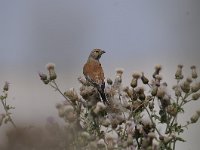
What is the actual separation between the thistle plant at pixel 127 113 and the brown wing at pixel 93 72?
0.22 metres

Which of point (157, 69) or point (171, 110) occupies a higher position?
point (157, 69)

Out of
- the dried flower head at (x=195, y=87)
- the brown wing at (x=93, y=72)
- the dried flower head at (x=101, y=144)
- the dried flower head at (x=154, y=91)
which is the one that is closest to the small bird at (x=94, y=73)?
the brown wing at (x=93, y=72)

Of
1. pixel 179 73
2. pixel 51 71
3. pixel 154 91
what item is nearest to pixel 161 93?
pixel 154 91

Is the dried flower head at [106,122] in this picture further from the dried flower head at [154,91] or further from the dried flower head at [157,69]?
the dried flower head at [157,69]

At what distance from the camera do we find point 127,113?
197cm

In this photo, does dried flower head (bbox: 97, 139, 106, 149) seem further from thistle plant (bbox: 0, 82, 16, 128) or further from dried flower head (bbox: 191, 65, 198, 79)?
dried flower head (bbox: 191, 65, 198, 79)

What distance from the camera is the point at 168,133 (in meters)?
1.92

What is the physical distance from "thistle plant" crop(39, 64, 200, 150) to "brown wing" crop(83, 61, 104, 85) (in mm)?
218

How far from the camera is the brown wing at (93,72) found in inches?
99.1

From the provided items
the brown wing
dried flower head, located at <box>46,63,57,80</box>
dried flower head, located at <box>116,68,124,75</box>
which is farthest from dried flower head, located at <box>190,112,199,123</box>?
dried flower head, located at <box>46,63,57,80</box>

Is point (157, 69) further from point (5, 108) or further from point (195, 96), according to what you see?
point (5, 108)

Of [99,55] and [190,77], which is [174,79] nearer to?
[190,77]

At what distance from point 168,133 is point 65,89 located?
0.46 meters

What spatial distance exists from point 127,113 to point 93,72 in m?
0.72
